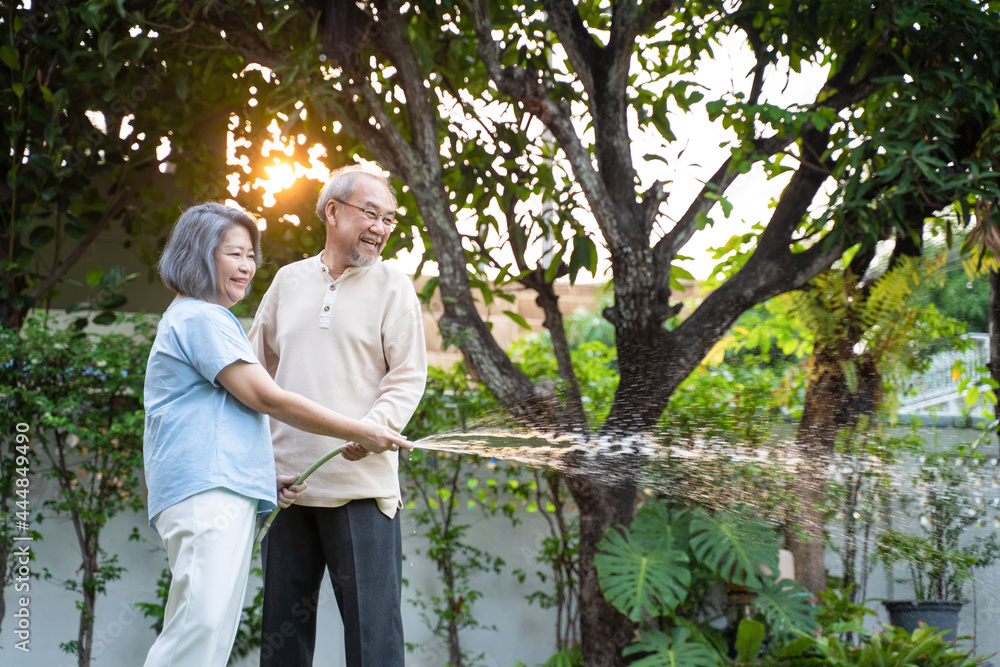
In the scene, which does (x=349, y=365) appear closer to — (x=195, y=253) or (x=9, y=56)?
(x=195, y=253)

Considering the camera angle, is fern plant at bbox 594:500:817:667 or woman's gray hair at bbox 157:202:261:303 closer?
woman's gray hair at bbox 157:202:261:303

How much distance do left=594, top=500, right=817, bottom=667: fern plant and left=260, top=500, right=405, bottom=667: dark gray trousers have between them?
1.44 meters

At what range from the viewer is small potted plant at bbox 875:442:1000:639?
13.9ft

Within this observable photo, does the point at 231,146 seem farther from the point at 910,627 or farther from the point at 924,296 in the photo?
the point at 910,627

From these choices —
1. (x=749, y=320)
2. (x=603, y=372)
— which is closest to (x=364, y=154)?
(x=603, y=372)

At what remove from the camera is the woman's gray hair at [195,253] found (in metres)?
1.84

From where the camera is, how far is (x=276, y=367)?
7.43ft

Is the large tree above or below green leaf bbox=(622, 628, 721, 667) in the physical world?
above

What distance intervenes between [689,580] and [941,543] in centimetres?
191

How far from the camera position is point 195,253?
1.84 meters

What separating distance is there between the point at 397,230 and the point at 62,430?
5.96ft

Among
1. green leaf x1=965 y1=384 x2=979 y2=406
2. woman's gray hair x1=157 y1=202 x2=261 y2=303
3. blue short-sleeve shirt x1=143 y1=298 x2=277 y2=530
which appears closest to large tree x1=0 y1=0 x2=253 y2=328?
woman's gray hair x1=157 y1=202 x2=261 y2=303

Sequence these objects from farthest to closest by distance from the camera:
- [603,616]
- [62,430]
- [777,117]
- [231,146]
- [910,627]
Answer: [231,146], [910,627], [62,430], [603,616], [777,117]

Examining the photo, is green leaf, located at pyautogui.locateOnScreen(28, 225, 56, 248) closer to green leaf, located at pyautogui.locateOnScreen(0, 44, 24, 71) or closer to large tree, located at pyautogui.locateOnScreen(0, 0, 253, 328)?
large tree, located at pyautogui.locateOnScreen(0, 0, 253, 328)
